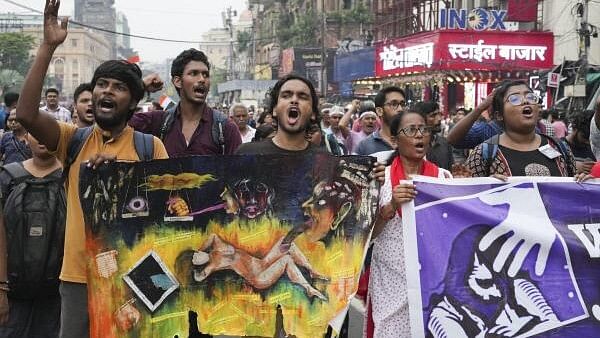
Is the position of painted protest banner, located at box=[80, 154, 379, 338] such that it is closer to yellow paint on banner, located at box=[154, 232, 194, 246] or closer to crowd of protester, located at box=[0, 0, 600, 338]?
yellow paint on banner, located at box=[154, 232, 194, 246]

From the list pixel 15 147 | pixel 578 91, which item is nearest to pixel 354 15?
pixel 578 91

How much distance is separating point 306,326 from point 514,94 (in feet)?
5.96

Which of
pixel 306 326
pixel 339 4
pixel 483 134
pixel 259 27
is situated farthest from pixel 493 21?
pixel 259 27

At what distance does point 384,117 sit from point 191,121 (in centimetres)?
222

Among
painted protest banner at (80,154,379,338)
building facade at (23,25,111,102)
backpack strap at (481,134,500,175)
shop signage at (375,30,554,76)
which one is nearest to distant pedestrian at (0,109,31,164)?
painted protest banner at (80,154,379,338)

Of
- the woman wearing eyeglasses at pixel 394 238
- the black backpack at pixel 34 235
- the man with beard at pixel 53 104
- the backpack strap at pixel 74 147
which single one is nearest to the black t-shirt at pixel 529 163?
the woman wearing eyeglasses at pixel 394 238

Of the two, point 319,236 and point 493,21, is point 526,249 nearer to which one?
point 319,236

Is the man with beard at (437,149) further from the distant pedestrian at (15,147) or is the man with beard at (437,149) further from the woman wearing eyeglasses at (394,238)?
the distant pedestrian at (15,147)

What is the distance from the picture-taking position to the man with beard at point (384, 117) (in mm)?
6574

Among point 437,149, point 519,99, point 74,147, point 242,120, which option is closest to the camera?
point 74,147

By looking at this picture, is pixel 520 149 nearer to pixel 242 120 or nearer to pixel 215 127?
pixel 215 127

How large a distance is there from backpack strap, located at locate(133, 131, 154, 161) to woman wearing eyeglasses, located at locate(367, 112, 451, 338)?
116 centimetres

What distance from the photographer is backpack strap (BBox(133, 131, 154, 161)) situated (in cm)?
402

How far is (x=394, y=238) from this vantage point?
4.27 meters
